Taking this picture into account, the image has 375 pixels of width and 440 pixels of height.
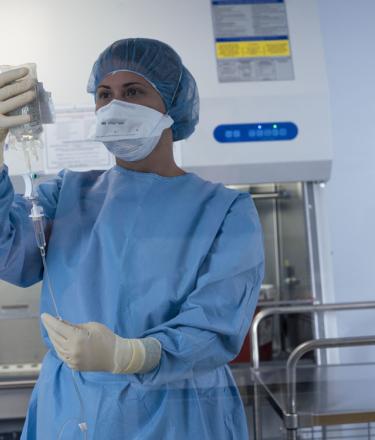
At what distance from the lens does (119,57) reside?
97cm

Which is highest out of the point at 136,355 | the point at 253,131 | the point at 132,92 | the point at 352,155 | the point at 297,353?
the point at 132,92

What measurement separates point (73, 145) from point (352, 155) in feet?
3.06

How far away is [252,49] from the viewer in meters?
1.15

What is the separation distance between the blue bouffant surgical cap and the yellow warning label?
6.3 inches

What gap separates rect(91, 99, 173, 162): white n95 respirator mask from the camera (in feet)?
3.02

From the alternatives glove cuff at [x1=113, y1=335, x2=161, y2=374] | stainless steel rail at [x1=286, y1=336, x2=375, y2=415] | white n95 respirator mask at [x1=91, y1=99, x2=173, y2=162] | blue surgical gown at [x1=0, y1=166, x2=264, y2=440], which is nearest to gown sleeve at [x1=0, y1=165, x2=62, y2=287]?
blue surgical gown at [x1=0, y1=166, x2=264, y2=440]

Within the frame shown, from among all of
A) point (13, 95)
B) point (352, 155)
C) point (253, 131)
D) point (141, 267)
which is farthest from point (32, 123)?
point (352, 155)

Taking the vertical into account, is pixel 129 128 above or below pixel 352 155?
above

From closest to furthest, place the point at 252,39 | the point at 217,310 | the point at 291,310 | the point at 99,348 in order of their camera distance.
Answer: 1. the point at 99,348
2. the point at 217,310
3. the point at 252,39
4. the point at 291,310

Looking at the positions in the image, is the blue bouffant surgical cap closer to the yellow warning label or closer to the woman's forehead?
the woman's forehead

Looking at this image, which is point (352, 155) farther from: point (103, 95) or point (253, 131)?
point (103, 95)

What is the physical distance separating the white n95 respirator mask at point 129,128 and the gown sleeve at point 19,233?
0.44 feet

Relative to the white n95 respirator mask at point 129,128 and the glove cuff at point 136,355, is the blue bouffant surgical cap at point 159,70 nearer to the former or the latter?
the white n95 respirator mask at point 129,128

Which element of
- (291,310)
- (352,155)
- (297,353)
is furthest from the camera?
(352,155)
